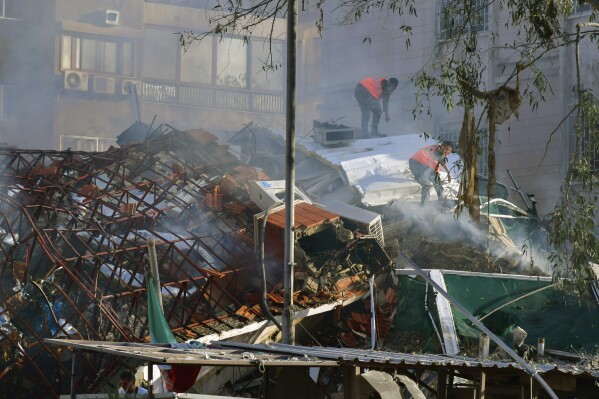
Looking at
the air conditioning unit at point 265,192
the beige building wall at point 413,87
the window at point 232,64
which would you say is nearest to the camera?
the air conditioning unit at point 265,192

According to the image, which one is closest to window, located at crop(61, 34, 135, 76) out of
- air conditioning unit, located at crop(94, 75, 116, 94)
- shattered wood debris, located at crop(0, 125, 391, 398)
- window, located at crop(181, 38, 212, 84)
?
air conditioning unit, located at crop(94, 75, 116, 94)

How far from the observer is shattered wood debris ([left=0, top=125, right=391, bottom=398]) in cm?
1470

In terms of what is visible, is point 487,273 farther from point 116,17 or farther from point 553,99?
point 116,17

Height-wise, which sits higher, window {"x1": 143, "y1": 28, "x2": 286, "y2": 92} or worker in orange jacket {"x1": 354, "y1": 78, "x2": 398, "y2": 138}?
window {"x1": 143, "y1": 28, "x2": 286, "y2": 92}

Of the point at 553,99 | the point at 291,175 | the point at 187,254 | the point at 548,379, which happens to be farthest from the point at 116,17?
the point at 548,379

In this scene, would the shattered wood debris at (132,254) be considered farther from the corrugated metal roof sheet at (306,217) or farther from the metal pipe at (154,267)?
the metal pipe at (154,267)

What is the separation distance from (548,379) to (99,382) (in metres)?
5.52

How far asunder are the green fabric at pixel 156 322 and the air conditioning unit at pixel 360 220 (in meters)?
5.28

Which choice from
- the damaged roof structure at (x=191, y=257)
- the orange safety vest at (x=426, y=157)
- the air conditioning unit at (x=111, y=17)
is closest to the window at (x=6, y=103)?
the air conditioning unit at (x=111, y=17)

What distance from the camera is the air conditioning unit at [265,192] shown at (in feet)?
59.9

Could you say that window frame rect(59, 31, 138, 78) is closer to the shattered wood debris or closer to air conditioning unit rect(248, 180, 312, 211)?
the shattered wood debris

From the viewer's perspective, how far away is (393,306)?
17562mm

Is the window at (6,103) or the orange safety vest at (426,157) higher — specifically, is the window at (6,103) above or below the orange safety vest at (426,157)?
above

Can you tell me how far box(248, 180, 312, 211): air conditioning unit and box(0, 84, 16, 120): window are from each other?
57.2 ft
